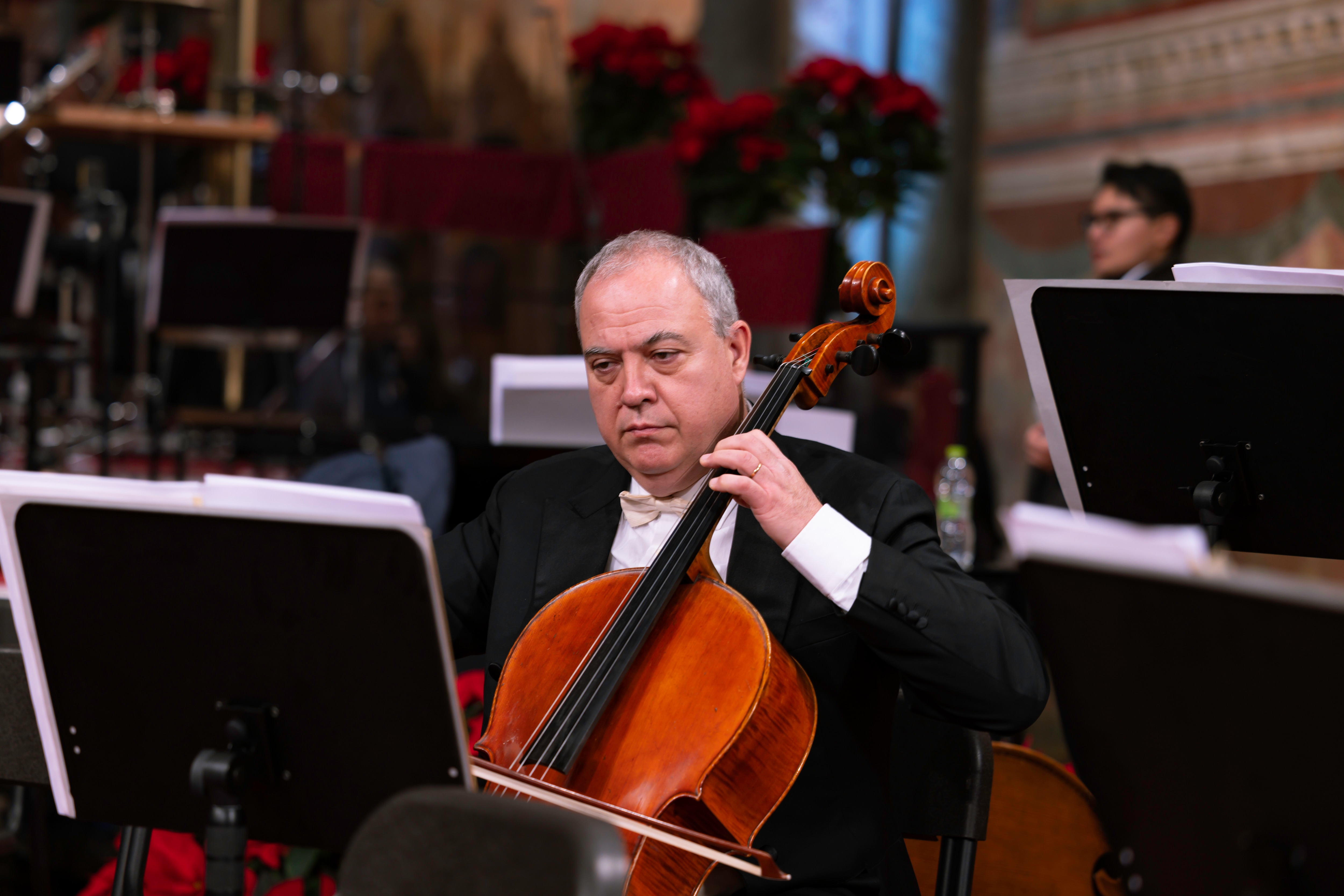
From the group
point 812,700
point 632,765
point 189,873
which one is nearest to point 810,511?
point 812,700

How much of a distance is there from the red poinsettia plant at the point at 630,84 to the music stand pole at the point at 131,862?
4.31m

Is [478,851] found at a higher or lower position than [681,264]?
lower

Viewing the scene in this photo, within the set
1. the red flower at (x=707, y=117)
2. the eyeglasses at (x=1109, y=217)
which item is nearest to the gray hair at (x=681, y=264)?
the eyeglasses at (x=1109, y=217)

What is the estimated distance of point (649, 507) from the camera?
1.83m

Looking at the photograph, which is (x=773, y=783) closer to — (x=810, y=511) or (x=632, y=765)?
(x=632, y=765)

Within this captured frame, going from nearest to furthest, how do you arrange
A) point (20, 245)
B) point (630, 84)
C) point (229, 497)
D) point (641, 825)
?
point (229, 497) → point (641, 825) → point (20, 245) → point (630, 84)

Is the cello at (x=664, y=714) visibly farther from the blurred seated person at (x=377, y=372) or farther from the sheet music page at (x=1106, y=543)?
the blurred seated person at (x=377, y=372)

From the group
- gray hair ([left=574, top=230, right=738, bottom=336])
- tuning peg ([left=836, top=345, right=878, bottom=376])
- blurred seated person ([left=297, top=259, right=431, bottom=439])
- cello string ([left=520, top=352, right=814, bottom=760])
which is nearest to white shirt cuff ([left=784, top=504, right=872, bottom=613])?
cello string ([left=520, top=352, right=814, bottom=760])

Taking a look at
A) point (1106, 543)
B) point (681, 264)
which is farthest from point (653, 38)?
point (1106, 543)

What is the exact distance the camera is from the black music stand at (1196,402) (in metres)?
1.66

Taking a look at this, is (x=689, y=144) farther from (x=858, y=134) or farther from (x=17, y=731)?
(x=17, y=731)

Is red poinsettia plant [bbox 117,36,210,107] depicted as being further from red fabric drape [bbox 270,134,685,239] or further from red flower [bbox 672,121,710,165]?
red flower [bbox 672,121,710,165]

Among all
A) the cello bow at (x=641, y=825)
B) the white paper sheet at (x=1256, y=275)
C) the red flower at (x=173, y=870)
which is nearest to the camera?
the cello bow at (x=641, y=825)

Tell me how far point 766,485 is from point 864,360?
0.28 meters
